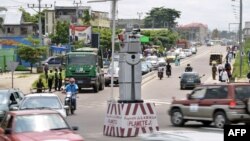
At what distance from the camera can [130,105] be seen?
20984 mm

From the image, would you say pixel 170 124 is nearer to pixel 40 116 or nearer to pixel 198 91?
pixel 198 91

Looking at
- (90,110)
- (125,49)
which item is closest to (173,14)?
(90,110)

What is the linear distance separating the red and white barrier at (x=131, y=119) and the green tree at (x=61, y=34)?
269 feet

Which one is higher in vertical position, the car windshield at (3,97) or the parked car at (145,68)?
the car windshield at (3,97)

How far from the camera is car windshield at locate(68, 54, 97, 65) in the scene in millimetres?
47969

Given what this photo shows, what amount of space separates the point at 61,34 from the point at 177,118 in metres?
81.4

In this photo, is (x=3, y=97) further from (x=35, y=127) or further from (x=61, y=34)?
(x=61, y=34)

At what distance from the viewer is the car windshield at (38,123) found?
14703 millimetres

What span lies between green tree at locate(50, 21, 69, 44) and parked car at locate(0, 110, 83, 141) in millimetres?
87730

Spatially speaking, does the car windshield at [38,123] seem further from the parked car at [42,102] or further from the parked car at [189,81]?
the parked car at [189,81]

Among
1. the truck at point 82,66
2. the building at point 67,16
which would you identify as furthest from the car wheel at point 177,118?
the building at point 67,16

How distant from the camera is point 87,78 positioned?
159 ft

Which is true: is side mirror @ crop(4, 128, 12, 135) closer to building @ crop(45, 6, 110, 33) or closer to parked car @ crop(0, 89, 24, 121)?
parked car @ crop(0, 89, 24, 121)

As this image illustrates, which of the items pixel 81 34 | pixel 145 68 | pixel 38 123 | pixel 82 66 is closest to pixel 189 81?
pixel 82 66
